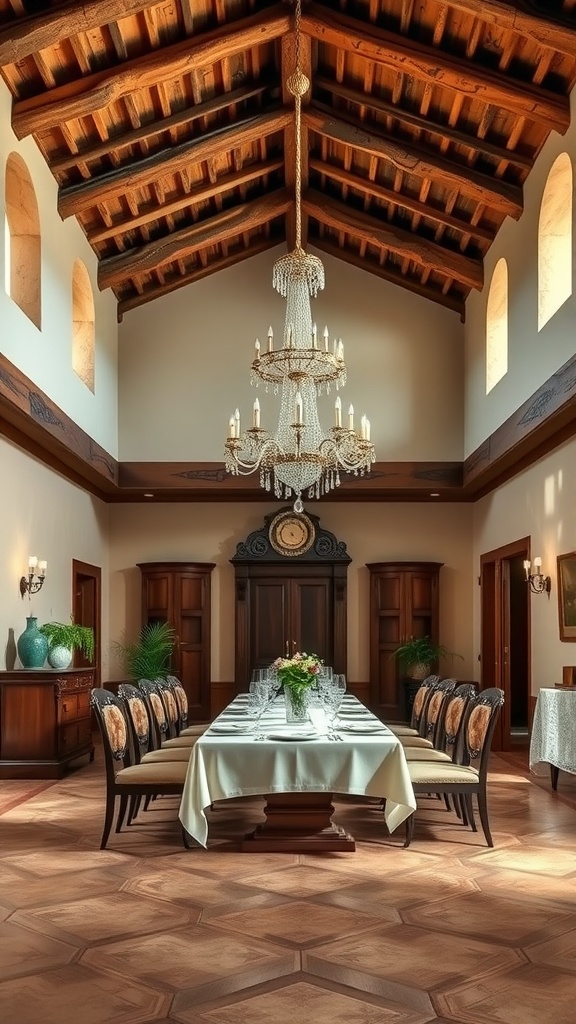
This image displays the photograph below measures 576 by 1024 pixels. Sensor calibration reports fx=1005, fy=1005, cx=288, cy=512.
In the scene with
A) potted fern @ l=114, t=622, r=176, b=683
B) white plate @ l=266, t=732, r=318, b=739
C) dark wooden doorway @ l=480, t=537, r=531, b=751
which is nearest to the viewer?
white plate @ l=266, t=732, r=318, b=739

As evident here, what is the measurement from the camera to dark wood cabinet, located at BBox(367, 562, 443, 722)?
12.6m

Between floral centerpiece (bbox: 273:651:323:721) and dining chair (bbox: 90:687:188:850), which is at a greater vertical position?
floral centerpiece (bbox: 273:651:323:721)

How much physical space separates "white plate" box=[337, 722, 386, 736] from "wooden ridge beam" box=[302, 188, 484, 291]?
6161 mm

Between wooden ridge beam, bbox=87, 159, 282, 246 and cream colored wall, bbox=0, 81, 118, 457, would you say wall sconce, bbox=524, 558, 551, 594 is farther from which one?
wooden ridge beam, bbox=87, 159, 282, 246

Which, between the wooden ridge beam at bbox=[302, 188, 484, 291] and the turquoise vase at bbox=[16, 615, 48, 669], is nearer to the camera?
the turquoise vase at bbox=[16, 615, 48, 669]

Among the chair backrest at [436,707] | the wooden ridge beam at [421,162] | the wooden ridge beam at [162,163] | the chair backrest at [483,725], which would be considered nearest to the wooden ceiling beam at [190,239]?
the wooden ridge beam at [162,163]

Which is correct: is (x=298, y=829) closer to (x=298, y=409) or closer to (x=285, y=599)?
(x=298, y=409)

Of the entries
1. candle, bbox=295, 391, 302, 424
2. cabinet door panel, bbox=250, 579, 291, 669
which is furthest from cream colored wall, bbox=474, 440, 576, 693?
cabinet door panel, bbox=250, 579, 291, 669

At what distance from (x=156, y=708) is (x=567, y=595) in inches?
136

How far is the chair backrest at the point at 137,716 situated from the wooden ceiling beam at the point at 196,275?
6.65 m

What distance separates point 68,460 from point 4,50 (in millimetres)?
4166

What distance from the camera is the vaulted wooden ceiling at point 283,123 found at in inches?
290

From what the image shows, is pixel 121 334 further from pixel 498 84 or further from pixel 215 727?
pixel 215 727

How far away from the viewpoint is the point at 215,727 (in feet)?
20.0
